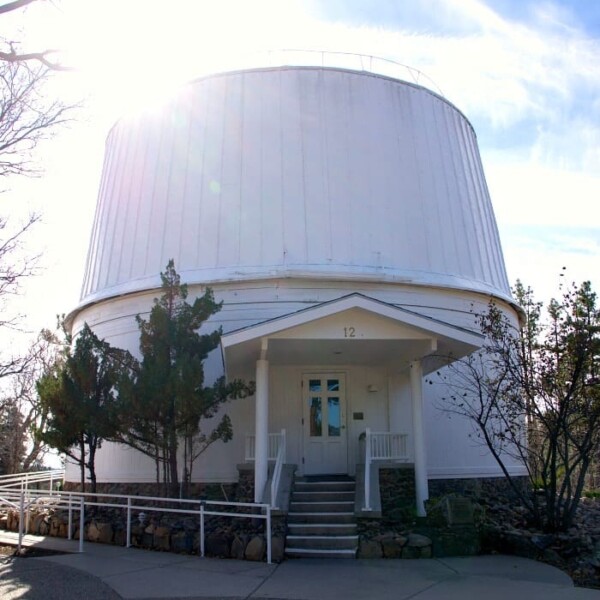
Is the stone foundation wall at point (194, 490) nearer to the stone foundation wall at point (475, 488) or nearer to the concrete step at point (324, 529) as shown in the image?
the concrete step at point (324, 529)

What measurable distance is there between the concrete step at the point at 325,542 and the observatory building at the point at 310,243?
75.4 inches

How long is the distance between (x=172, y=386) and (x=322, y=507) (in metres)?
3.10

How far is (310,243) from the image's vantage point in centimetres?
1423

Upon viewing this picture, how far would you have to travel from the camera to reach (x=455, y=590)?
714 centimetres

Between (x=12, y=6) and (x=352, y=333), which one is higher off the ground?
(x=12, y=6)

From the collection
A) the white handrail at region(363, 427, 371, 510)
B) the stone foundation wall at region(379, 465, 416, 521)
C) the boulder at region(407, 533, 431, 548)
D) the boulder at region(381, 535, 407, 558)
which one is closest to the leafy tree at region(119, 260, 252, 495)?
the white handrail at region(363, 427, 371, 510)

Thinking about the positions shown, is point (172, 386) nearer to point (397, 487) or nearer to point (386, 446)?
point (386, 446)

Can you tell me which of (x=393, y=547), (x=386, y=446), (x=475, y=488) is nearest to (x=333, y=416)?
(x=386, y=446)

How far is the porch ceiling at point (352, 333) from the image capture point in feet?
34.7

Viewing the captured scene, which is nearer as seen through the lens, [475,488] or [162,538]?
[162,538]

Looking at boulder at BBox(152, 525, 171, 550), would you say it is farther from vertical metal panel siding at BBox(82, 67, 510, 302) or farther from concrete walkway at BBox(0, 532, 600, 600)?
vertical metal panel siding at BBox(82, 67, 510, 302)

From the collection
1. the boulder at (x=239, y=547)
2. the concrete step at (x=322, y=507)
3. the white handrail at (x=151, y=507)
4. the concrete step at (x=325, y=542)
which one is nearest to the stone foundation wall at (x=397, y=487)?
the concrete step at (x=322, y=507)

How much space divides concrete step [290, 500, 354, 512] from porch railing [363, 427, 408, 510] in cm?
88

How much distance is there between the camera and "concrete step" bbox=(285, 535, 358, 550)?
9.46 metres
